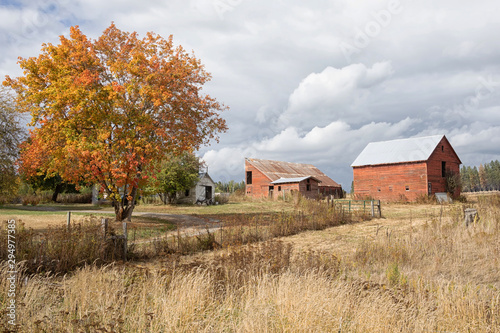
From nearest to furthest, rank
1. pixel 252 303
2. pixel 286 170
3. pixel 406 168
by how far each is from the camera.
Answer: pixel 252 303 → pixel 406 168 → pixel 286 170

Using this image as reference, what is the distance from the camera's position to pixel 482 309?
17.6 feet

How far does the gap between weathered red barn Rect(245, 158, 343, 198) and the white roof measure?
6.49m

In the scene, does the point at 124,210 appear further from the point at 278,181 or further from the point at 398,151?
the point at 398,151

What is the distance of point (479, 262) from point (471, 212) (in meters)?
5.00

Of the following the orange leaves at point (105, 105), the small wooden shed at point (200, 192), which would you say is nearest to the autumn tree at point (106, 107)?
the orange leaves at point (105, 105)

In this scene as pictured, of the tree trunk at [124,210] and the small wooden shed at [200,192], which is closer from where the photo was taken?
the tree trunk at [124,210]

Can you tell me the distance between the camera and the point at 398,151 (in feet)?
141

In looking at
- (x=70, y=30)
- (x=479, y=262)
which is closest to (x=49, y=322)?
(x=479, y=262)

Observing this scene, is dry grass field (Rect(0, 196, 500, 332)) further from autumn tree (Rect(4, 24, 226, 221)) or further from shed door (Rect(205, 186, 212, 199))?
shed door (Rect(205, 186, 212, 199))

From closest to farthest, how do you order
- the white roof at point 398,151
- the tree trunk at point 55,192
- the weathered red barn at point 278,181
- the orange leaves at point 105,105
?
the orange leaves at point 105,105, the white roof at point 398,151, the tree trunk at point 55,192, the weathered red barn at point 278,181

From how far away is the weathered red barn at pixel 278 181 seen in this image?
4553cm

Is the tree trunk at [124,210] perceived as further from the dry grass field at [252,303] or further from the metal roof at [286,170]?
the metal roof at [286,170]

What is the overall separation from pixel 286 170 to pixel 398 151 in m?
17.2

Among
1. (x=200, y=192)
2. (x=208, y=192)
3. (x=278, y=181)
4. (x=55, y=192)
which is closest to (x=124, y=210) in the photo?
(x=200, y=192)
